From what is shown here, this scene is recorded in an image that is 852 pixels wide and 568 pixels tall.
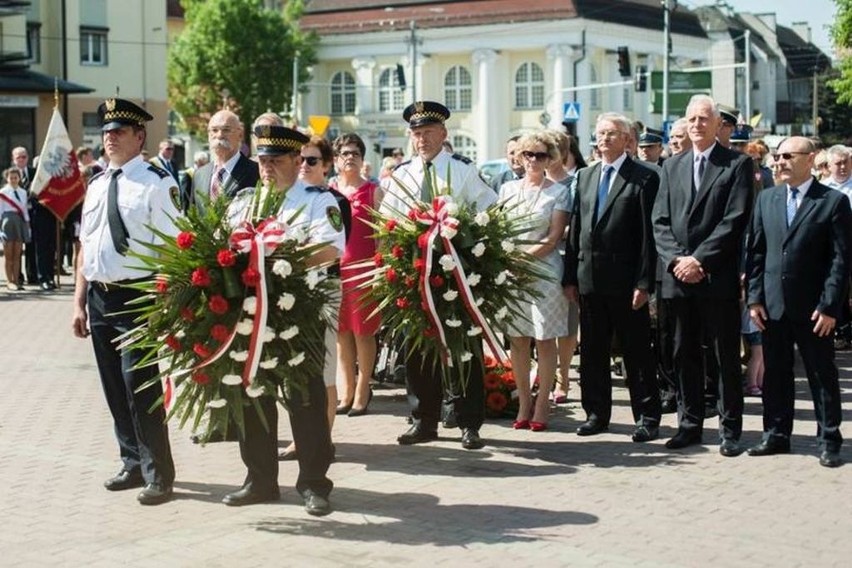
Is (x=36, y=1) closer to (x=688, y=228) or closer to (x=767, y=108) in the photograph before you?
(x=688, y=228)

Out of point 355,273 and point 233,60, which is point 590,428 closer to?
point 355,273

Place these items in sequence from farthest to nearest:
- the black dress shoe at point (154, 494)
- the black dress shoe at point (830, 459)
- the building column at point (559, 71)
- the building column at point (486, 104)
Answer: the building column at point (486, 104)
the building column at point (559, 71)
the black dress shoe at point (830, 459)
the black dress shoe at point (154, 494)

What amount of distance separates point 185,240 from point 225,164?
255cm

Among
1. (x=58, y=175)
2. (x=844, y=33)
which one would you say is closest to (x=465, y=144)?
(x=844, y=33)

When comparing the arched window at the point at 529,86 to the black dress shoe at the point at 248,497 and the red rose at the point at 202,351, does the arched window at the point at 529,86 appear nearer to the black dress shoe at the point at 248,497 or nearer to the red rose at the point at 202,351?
the black dress shoe at the point at 248,497

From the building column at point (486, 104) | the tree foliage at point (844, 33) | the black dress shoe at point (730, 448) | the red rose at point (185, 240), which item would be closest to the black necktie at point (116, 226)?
the red rose at point (185, 240)

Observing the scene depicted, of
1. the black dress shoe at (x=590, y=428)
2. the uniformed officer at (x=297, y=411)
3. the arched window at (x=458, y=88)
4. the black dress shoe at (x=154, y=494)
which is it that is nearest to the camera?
the uniformed officer at (x=297, y=411)

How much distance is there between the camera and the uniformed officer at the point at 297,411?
7594 mm

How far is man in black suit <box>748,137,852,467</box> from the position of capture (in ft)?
28.8

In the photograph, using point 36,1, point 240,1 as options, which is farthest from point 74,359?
point 240,1

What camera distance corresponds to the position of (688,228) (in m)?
9.21

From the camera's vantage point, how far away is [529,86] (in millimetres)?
84562

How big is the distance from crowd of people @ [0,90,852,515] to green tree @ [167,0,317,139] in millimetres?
60148

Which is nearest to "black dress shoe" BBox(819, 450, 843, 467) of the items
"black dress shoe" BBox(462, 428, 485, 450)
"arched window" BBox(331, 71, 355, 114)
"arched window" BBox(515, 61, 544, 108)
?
"black dress shoe" BBox(462, 428, 485, 450)
